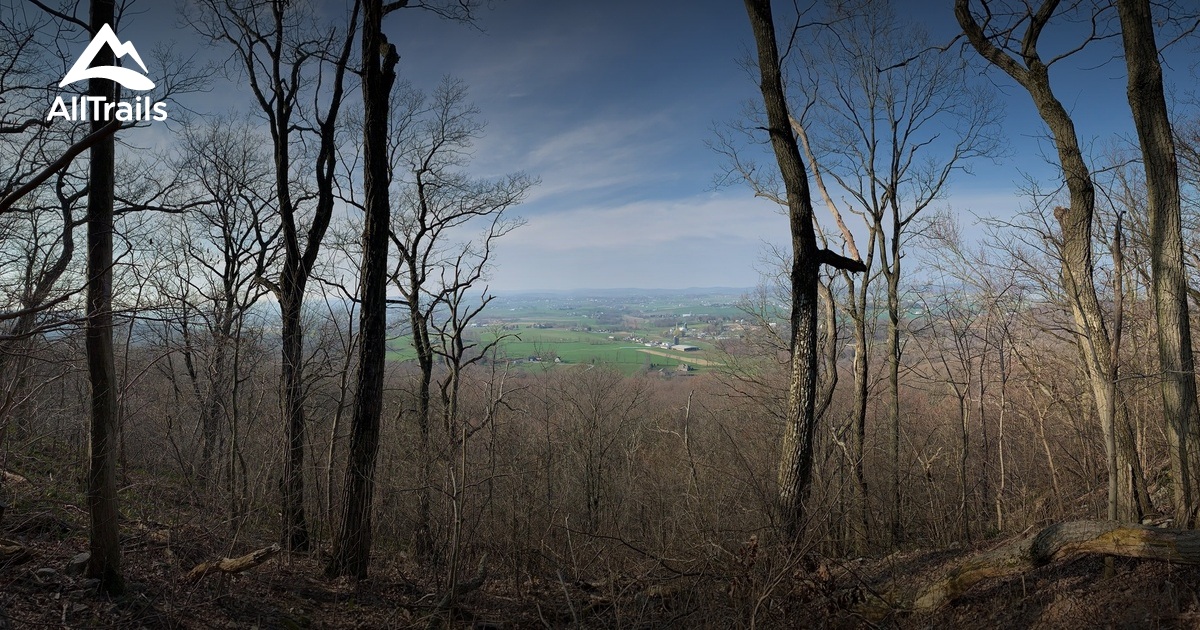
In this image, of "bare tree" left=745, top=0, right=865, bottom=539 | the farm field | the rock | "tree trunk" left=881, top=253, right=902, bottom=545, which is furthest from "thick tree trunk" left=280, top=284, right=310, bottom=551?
the farm field

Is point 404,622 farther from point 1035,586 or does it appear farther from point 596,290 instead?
point 596,290

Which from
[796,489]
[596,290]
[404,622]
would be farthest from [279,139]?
[596,290]

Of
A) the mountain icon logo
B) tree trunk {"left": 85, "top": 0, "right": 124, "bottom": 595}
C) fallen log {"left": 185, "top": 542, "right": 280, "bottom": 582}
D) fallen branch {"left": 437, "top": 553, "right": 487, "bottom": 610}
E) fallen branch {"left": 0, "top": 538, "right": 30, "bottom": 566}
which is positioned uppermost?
the mountain icon logo

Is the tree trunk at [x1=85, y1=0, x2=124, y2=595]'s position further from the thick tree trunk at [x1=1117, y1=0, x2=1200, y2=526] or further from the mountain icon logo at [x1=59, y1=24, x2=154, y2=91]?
the thick tree trunk at [x1=1117, y1=0, x2=1200, y2=526]

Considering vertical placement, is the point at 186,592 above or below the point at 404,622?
above

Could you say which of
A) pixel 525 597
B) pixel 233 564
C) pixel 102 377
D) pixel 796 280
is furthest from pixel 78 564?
pixel 796 280

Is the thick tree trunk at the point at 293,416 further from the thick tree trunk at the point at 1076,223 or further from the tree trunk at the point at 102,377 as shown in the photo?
the thick tree trunk at the point at 1076,223
